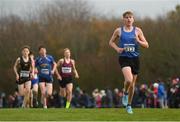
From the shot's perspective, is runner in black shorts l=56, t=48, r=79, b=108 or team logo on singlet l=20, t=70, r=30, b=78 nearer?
team logo on singlet l=20, t=70, r=30, b=78

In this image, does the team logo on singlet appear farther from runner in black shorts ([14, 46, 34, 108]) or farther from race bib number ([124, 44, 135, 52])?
race bib number ([124, 44, 135, 52])

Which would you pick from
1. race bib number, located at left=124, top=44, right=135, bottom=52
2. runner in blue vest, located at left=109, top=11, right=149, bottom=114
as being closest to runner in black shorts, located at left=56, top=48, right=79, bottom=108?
runner in blue vest, located at left=109, top=11, right=149, bottom=114

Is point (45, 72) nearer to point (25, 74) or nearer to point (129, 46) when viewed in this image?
point (25, 74)

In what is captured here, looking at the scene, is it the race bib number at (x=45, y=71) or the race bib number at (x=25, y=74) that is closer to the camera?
the race bib number at (x=25, y=74)

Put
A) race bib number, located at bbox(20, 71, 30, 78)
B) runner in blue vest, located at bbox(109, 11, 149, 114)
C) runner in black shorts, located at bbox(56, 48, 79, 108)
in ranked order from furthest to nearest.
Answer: runner in black shorts, located at bbox(56, 48, 79, 108) → race bib number, located at bbox(20, 71, 30, 78) → runner in blue vest, located at bbox(109, 11, 149, 114)

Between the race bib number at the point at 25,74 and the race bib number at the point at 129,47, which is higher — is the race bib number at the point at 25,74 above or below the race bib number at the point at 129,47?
below

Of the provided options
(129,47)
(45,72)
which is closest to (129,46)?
(129,47)

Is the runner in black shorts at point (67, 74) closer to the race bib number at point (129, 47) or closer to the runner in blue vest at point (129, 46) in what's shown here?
the runner in blue vest at point (129, 46)

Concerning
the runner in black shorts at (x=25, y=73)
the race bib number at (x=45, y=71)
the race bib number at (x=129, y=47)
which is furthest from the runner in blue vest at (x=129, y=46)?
the race bib number at (x=45, y=71)

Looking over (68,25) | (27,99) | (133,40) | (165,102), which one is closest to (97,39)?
(68,25)

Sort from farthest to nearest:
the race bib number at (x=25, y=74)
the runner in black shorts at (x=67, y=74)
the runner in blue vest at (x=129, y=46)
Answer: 1. the runner in black shorts at (x=67, y=74)
2. the race bib number at (x=25, y=74)
3. the runner in blue vest at (x=129, y=46)

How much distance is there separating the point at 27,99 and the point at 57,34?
51.3 metres

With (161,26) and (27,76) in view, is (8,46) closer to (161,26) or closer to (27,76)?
(161,26)

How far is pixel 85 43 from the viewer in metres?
71.1
